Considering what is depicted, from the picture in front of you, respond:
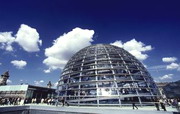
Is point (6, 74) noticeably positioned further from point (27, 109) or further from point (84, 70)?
point (84, 70)

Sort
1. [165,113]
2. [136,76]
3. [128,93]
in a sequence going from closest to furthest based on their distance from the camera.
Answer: [165,113]
[128,93]
[136,76]

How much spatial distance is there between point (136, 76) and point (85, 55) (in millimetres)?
9046

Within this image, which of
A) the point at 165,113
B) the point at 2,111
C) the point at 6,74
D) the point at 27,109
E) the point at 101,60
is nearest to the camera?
the point at 165,113

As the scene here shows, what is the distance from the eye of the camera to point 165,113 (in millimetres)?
10859

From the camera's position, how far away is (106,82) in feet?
54.0

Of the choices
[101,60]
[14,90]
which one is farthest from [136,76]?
[14,90]

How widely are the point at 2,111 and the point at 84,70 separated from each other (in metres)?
11.3

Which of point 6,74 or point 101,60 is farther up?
point 6,74

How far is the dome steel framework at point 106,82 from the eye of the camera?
50.7 feet

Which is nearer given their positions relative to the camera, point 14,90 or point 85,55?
point 85,55

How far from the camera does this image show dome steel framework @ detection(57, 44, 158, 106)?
1545cm

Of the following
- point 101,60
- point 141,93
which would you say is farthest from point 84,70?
point 141,93

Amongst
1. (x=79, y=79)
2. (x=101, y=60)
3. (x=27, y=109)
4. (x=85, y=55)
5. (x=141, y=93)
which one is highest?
(x=85, y=55)

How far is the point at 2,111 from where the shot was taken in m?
14.3
